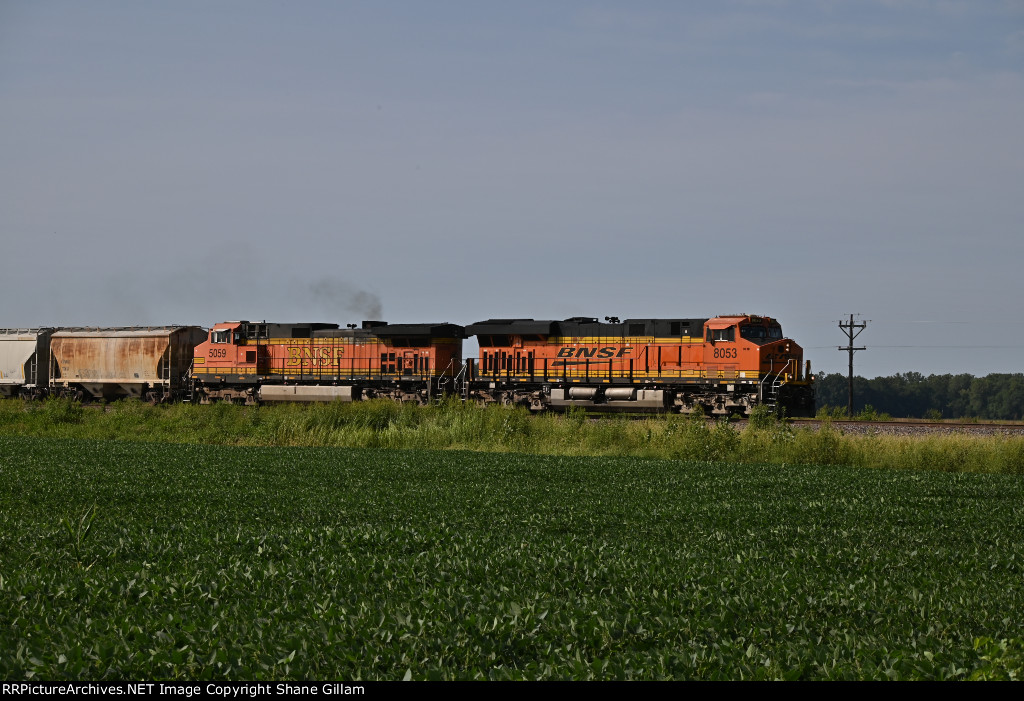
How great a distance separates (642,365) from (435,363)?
26.0ft

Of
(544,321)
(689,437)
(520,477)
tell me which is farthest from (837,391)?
(520,477)

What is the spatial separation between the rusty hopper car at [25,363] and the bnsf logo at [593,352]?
77.0 ft

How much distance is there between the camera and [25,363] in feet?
139

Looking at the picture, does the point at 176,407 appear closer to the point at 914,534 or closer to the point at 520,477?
the point at 520,477

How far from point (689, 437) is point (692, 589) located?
14.9 metres

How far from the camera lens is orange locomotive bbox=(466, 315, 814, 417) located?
3117cm

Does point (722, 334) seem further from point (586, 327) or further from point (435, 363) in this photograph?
point (435, 363)

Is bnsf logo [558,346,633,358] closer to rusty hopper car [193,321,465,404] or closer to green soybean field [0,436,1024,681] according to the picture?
rusty hopper car [193,321,465,404]

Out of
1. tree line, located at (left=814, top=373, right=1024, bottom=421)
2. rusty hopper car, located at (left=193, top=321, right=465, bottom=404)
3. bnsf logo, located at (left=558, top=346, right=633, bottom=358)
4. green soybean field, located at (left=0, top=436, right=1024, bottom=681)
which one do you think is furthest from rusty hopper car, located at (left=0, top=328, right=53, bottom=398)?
tree line, located at (left=814, top=373, right=1024, bottom=421)

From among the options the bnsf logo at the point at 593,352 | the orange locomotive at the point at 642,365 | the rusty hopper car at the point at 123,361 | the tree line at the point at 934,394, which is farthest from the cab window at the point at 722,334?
the tree line at the point at 934,394

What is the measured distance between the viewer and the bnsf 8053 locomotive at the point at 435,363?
31609 mm

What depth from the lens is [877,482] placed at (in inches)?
640

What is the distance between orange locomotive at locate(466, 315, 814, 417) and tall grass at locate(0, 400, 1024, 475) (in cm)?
390

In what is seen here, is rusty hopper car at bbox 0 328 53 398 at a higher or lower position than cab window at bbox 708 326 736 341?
lower
